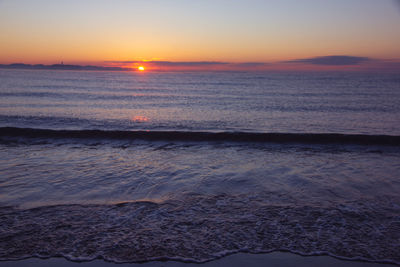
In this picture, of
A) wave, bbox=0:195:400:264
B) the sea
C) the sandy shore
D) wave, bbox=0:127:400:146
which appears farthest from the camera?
wave, bbox=0:127:400:146

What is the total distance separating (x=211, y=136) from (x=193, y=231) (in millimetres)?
7829

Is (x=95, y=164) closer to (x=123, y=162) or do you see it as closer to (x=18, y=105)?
(x=123, y=162)

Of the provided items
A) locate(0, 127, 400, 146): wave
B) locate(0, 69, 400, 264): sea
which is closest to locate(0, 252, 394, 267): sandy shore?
locate(0, 69, 400, 264): sea

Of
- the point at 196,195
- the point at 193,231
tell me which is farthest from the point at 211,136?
the point at 193,231

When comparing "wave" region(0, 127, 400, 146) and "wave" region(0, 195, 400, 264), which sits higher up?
"wave" region(0, 127, 400, 146)

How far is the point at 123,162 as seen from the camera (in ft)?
26.8

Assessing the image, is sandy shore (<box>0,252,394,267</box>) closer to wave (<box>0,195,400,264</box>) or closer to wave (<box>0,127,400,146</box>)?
wave (<box>0,195,400,264</box>)

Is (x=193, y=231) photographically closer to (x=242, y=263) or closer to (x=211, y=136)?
(x=242, y=263)

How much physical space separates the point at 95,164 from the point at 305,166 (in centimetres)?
605

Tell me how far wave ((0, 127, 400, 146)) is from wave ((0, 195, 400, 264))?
6.51m

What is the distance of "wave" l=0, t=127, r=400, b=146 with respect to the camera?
445 inches

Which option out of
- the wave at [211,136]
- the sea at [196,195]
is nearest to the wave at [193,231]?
the sea at [196,195]

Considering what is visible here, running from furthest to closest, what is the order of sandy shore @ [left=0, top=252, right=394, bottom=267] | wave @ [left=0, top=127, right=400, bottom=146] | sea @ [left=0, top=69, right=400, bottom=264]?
wave @ [left=0, top=127, right=400, bottom=146] → sea @ [left=0, top=69, right=400, bottom=264] → sandy shore @ [left=0, top=252, right=394, bottom=267]

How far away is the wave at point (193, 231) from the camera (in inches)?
148
